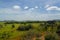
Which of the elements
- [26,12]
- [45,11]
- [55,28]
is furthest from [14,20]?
[55,28]

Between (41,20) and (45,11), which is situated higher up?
(45,11)

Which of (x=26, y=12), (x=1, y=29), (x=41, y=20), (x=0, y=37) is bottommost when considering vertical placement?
(x=0, y=37)

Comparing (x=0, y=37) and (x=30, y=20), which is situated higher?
(x=30, y=20)

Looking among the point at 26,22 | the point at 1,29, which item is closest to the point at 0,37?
the point at 1,29

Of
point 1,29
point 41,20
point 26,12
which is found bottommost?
point 1,29

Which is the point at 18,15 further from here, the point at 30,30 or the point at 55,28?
the point at 55,28

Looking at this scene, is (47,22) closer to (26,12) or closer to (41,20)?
(41,20)
